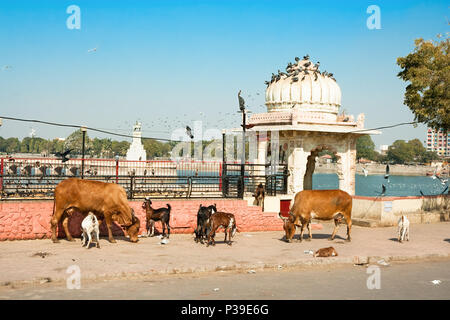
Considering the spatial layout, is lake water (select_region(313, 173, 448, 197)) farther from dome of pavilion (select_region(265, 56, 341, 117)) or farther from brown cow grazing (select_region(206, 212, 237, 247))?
brown cow grazing (select_region(206, 212, 237, 247))

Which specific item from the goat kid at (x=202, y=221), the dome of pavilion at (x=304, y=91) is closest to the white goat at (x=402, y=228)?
the goat kid at (x=202, y=221)

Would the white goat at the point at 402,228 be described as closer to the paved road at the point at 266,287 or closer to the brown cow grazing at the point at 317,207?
the brown cow grazing at the point at 317,207

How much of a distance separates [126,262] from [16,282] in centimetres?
278

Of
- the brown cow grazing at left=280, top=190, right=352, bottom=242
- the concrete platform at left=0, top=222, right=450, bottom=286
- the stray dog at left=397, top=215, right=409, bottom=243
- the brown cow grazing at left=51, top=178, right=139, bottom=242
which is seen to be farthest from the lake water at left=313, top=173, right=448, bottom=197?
the brown cow grazing at left=51, top=178, right=139, bottom=242

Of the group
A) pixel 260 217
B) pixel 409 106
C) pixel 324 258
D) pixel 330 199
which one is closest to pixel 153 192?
pixel 260 217

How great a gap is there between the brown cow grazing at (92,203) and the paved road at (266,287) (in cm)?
439

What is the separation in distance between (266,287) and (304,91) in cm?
1655

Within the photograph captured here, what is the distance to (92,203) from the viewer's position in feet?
49.9

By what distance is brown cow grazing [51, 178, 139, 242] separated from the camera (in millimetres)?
15016

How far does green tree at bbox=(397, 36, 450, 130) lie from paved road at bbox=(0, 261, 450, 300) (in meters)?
12.7

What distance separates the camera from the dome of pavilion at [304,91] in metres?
25.7

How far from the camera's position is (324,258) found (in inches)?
536

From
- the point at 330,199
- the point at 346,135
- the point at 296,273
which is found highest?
the point at 346,135
